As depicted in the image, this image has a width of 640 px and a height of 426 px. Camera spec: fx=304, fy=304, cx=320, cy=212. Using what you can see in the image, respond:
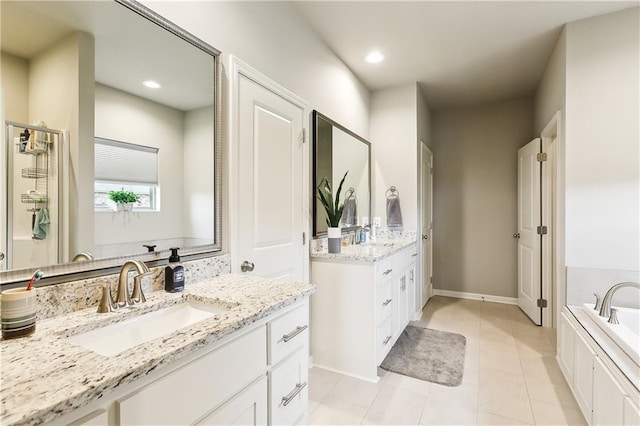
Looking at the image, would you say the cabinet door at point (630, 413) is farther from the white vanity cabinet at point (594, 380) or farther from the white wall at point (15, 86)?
the white wall at point (15, 86)

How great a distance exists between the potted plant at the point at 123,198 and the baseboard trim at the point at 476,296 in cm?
421

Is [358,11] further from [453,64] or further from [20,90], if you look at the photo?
[20,90]

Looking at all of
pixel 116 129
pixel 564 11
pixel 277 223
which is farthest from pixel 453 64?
pixel 116 129

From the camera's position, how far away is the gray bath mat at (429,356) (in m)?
2.27

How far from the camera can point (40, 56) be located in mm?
956

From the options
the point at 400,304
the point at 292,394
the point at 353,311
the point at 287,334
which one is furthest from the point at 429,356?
the point at 287,334

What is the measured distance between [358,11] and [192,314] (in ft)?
7.50

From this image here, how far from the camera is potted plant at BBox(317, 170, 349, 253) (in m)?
2.41

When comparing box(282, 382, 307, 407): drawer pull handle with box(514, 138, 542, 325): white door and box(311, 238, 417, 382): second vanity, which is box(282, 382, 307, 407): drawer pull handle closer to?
box(311, 238, 417, 382): second vanity

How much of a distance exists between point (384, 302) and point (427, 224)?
1.94m

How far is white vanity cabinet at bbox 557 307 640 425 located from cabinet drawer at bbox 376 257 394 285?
1.24 metres

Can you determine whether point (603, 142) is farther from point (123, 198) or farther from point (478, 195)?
point (123, 198)

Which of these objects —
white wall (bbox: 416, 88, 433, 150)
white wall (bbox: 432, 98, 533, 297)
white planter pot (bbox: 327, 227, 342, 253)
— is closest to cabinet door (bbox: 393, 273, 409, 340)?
white planter pot (bbox: 327, 227, 342, 253)

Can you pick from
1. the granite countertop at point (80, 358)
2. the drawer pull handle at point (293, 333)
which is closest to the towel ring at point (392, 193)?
the drawer pull handle at point (293, 333)
